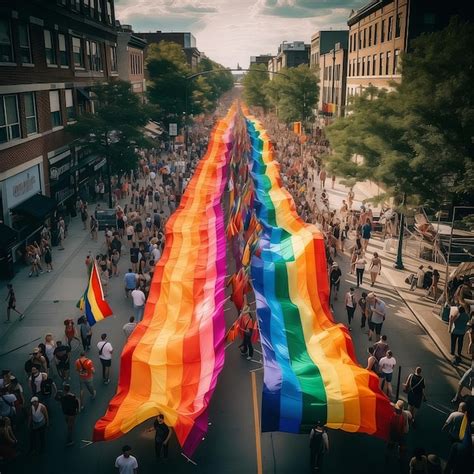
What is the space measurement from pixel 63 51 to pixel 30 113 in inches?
286

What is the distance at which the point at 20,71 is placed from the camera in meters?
23.7

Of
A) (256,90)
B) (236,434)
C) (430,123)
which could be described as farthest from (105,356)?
(256,90)

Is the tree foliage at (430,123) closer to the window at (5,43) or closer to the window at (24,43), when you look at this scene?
the window at (5,43)

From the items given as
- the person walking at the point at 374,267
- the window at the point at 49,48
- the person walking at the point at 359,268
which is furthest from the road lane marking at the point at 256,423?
the window at the point at 49,48

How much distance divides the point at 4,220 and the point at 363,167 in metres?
15.7

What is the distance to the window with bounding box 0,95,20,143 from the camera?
2194 centimetres

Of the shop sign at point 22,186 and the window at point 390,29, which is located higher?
the window at point 390,29

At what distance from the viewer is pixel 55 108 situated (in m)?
29.5

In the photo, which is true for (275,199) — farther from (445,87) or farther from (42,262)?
(42,262)

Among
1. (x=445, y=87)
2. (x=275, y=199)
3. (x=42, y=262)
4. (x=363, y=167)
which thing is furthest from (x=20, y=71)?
(x=445, y=87)

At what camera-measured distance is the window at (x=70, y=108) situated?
31.6m

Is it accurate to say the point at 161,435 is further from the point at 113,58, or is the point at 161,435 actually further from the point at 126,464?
the point at 113,58

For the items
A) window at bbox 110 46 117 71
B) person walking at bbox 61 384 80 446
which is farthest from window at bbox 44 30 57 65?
person walking at bbox 61 384 80 446

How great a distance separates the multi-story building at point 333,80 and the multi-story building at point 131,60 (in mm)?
22442
